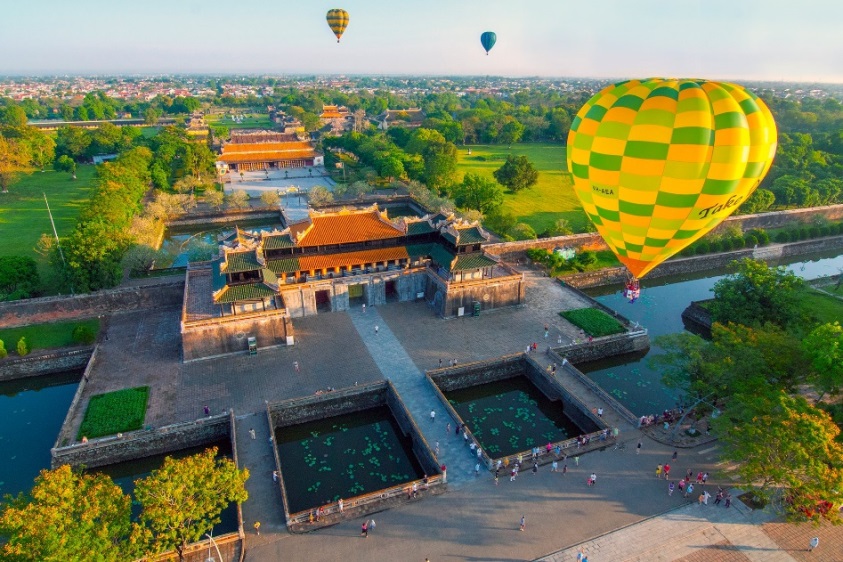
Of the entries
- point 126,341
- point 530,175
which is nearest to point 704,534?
point 126,341

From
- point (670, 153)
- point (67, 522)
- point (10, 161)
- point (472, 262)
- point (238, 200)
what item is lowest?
point (67, 522)

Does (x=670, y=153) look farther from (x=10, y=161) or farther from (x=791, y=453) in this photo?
(x=10, y=161)

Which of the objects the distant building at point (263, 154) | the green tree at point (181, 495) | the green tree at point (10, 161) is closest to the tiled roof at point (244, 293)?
the green tree at point (181, 495)

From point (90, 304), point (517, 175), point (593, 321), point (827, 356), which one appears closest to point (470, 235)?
point (593, 321)

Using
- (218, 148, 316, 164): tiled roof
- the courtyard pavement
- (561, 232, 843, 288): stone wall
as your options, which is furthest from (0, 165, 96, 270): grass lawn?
(561, 232, 843, 288): stone wall

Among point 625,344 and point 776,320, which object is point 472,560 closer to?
point 625,344

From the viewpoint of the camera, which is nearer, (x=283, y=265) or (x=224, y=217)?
(x=283, y=265)

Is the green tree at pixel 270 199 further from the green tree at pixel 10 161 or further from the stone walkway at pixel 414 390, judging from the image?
the green tree at pixel 10 161
